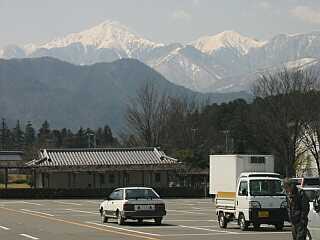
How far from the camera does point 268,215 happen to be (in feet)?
84.8

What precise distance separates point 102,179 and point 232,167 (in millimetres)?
46828

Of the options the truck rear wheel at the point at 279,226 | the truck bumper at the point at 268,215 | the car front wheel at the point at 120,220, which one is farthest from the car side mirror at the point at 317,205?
the car front wheel at the point at 120,220

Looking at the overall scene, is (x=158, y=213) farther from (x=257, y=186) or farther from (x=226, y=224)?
(x=257, y=186)

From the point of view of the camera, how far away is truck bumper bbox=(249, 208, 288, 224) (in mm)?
25672

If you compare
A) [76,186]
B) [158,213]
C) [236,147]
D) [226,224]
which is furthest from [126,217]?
[236,147]

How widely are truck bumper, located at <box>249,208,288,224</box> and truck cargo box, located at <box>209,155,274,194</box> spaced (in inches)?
292

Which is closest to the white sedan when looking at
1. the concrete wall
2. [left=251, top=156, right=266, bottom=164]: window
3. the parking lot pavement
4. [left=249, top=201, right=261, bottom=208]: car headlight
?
the parking lot pavement

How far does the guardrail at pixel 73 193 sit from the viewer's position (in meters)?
71.1

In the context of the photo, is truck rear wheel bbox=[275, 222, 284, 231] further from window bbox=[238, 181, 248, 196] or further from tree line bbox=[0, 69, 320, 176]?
tree line bbox=[0, 69, 320, 176]

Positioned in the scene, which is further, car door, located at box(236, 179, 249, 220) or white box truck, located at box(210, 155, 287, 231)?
car door, located at box(236, 179, 249, 220)

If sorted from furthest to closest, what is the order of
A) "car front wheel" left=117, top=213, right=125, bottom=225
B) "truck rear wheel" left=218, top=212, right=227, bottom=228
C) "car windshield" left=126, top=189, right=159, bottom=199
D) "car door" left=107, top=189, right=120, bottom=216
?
"car door" left=107, top=189, right=120, bottom=216 → "car windshield" left=126, top=189, right=159, bottom=199 → "car front wheel" left=117, top=213, right=125, bottom=225 → "truck rear wheel" left=218, top=212, right=227, bottom=228

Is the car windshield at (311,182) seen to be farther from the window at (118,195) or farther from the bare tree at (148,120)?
the bare tree at (148,120)

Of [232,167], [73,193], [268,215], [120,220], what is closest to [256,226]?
[268,215]

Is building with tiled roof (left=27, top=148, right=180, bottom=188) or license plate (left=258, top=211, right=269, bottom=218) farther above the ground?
building with tiled roof (left=27, top=148, right=180, bottom=188)
